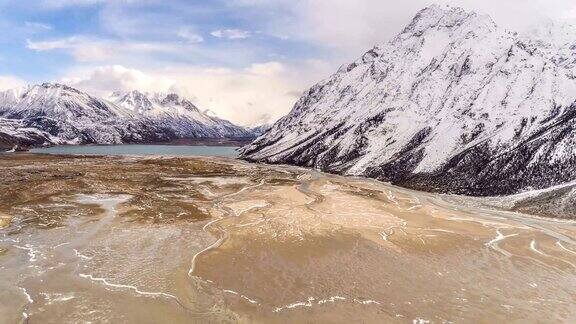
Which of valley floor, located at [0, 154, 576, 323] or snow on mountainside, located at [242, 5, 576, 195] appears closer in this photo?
valley floor, located at [0, 154, 576, 323]

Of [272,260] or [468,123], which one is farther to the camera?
[468,123]

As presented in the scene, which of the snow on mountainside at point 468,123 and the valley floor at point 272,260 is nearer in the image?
the valley floor at point 272,260

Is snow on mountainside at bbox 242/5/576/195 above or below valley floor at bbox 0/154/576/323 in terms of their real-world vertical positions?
above

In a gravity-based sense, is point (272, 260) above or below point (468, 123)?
below

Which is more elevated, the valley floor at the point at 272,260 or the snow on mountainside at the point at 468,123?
the snow on mountainside at the point at 468,123
